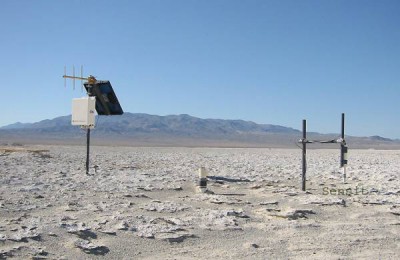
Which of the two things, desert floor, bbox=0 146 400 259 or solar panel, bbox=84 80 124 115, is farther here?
solar panel, bbox=84 80 124 115

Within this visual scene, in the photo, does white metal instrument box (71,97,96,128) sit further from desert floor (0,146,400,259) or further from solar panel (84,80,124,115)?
desert floor (0,146,400,259)

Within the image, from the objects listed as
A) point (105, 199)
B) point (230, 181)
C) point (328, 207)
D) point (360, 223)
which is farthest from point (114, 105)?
point (360, 223)

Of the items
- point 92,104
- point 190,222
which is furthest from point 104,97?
point 190,222

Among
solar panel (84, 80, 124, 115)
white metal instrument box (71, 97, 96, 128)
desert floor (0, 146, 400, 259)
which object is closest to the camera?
desert floor (0, 146, 400, 259)

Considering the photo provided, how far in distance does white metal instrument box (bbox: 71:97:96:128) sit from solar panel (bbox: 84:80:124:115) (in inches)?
23.8

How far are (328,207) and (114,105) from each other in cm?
771

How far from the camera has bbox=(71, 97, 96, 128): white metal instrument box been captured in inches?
520

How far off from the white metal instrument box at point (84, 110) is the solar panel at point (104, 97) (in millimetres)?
605

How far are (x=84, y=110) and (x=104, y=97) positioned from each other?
88cm

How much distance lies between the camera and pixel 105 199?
897cm

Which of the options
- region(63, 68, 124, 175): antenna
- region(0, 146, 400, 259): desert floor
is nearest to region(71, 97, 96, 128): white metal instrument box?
region(63, 68, 124, 175): antenna

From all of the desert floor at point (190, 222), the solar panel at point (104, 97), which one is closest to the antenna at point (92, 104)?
the solar panel at point (104, 97)

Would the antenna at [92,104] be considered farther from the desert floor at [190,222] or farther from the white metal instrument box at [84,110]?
the desert floor at [190,222]

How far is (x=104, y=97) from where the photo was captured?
548 inches
